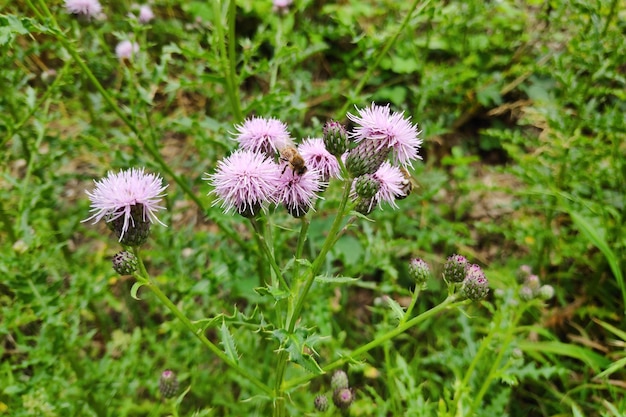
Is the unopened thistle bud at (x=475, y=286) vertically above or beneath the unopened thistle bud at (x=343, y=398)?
above

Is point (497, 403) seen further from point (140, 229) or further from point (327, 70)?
point (327, 70)

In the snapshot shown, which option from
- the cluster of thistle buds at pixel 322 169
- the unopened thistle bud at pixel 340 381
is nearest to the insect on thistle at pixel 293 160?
the cluster of thistle buds at pixel 322 169

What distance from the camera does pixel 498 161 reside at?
439 centimetres

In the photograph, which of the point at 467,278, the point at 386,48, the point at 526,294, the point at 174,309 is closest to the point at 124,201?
the point at 174,309

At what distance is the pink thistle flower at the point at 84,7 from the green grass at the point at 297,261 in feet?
0.20

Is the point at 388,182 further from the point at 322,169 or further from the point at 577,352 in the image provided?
the point at 577,352

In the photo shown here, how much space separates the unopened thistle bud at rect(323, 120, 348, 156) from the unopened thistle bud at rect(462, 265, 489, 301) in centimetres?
52

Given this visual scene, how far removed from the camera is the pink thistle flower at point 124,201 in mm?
1388

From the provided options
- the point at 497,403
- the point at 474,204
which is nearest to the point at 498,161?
the point at 474,204

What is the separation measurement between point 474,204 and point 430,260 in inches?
32.6

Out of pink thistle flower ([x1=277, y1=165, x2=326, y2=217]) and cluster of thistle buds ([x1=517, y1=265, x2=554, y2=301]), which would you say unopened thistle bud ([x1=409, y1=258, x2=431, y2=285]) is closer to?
pink thistle flower ([x1=277, y1=165, x2=326, y2=217])

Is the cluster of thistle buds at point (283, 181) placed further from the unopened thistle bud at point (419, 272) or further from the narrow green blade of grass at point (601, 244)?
the narrow green blade of grass at point (601, 244)

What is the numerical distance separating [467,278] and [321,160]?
58 centimetres

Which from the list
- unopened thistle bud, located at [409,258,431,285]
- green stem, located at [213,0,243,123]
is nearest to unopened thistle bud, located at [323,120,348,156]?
unopened thistle bud, located at [409,258,431,285]
